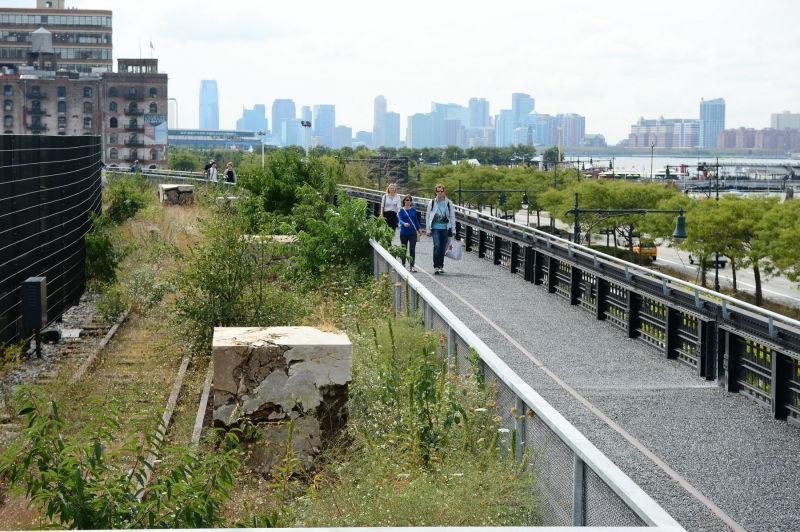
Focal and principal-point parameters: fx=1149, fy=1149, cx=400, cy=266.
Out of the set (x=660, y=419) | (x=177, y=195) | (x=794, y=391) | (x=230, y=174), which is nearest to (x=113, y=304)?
(x=660, y=419)

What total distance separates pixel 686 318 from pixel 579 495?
9270 mm

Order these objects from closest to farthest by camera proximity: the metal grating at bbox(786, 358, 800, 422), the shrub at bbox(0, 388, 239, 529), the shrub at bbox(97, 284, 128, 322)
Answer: the shrub at bbox(0, 388, 239, 529), the metal grating at bbox(786, 358, 800, 422), the shrub at bbox(97, 284, 128, 322)

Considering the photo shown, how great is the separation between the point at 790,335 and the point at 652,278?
5089mm

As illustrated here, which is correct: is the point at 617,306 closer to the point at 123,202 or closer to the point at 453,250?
the point at 453,250

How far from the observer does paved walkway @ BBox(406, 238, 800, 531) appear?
918 cm

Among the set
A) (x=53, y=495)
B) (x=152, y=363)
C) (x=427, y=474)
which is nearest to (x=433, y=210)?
(x=152, y=363)

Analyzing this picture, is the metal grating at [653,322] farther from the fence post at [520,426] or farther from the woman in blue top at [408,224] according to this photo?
the fence post at [520,426]

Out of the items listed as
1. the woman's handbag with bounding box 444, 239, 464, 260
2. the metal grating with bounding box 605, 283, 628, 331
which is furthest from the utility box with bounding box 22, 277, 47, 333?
the metal grating with bounding box 605, 283, 628, 331

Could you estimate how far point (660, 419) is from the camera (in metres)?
12.0

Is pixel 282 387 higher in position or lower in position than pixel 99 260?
higher

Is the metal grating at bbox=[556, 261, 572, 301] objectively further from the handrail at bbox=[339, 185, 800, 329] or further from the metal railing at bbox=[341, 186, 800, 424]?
the handrail at bbox=[339, 185, 800, 329]

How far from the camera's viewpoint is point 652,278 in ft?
56.6

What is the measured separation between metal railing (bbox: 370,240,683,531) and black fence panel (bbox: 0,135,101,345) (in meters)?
11.6

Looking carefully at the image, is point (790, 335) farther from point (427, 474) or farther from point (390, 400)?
point (427, 474)
